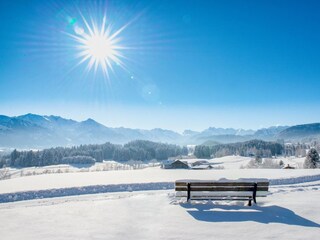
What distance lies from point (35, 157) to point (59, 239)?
143 metres

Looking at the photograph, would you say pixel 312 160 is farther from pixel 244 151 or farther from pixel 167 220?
pixel 244 151

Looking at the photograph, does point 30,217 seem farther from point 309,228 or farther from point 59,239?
point 309,228

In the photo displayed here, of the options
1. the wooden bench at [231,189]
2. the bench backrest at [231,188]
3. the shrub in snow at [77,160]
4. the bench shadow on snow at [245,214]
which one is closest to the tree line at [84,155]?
the shrub in snow at [77,160]

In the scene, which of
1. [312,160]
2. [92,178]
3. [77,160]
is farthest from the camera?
[77,160]

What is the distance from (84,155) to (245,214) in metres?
155

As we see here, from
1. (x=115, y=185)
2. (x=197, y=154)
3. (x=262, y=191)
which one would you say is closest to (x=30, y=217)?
(x=262, y=191)

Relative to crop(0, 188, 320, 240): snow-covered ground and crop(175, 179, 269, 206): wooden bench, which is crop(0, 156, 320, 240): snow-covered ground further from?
crop(175, 179, 269, 206): wooden bench

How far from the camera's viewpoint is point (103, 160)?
540ft

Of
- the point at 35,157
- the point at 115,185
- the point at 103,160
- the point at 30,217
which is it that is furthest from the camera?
the point at 103,160

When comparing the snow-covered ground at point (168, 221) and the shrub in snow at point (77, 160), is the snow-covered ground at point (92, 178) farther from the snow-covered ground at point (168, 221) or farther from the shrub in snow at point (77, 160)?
the shrub in snow at point (77, 160)

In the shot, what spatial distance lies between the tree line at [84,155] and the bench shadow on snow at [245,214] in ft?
460

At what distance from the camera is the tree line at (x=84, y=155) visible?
13788cm

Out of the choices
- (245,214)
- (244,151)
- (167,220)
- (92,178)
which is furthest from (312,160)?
(244,151)

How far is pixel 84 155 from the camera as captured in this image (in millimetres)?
156875
